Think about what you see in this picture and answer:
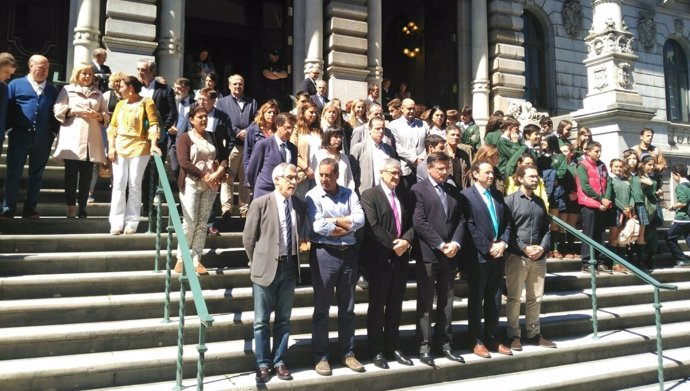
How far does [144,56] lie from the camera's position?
11242 mm

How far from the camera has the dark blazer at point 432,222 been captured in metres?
5.01

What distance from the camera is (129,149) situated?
6.02m

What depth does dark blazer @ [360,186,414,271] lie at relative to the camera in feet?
16.0

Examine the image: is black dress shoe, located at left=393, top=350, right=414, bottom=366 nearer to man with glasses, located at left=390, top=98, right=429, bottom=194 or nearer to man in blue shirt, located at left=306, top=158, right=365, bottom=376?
man in blue shirt, located at left=306, top=158, right=365, bottom=376

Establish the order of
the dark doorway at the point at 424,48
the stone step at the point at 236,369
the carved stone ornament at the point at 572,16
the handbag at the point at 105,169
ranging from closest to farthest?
the stone step at the point at 236,369 → the handbag at the point at 105,169 → the dark doorway at the point at 424,48 → the carved stone ornament at the point at 572,16

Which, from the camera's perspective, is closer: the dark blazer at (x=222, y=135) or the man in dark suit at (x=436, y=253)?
the man in dark suit at (x=436, y=253)

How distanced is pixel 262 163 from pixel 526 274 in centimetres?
325

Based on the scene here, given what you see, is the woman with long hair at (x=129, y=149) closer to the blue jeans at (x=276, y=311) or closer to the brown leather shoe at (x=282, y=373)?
the blue jeans at (x=276, y=311)

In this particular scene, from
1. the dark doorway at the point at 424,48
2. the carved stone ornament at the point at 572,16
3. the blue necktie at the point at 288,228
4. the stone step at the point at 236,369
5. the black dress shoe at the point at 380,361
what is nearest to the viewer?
the stone step at the point at 236,369

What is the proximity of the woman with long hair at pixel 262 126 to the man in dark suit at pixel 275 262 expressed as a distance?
150 cm

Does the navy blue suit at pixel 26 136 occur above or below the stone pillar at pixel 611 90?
below

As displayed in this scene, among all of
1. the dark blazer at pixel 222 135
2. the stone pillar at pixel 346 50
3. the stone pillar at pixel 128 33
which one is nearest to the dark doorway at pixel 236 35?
the stone pillar at pixel 346 50

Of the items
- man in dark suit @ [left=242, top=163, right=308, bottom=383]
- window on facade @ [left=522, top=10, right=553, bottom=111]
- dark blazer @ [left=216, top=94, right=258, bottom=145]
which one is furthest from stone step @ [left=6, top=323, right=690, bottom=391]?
window on facade @ [left=522, top=10, right=553, bottom=111]

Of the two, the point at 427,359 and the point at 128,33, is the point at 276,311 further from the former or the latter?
the point at 128,33
